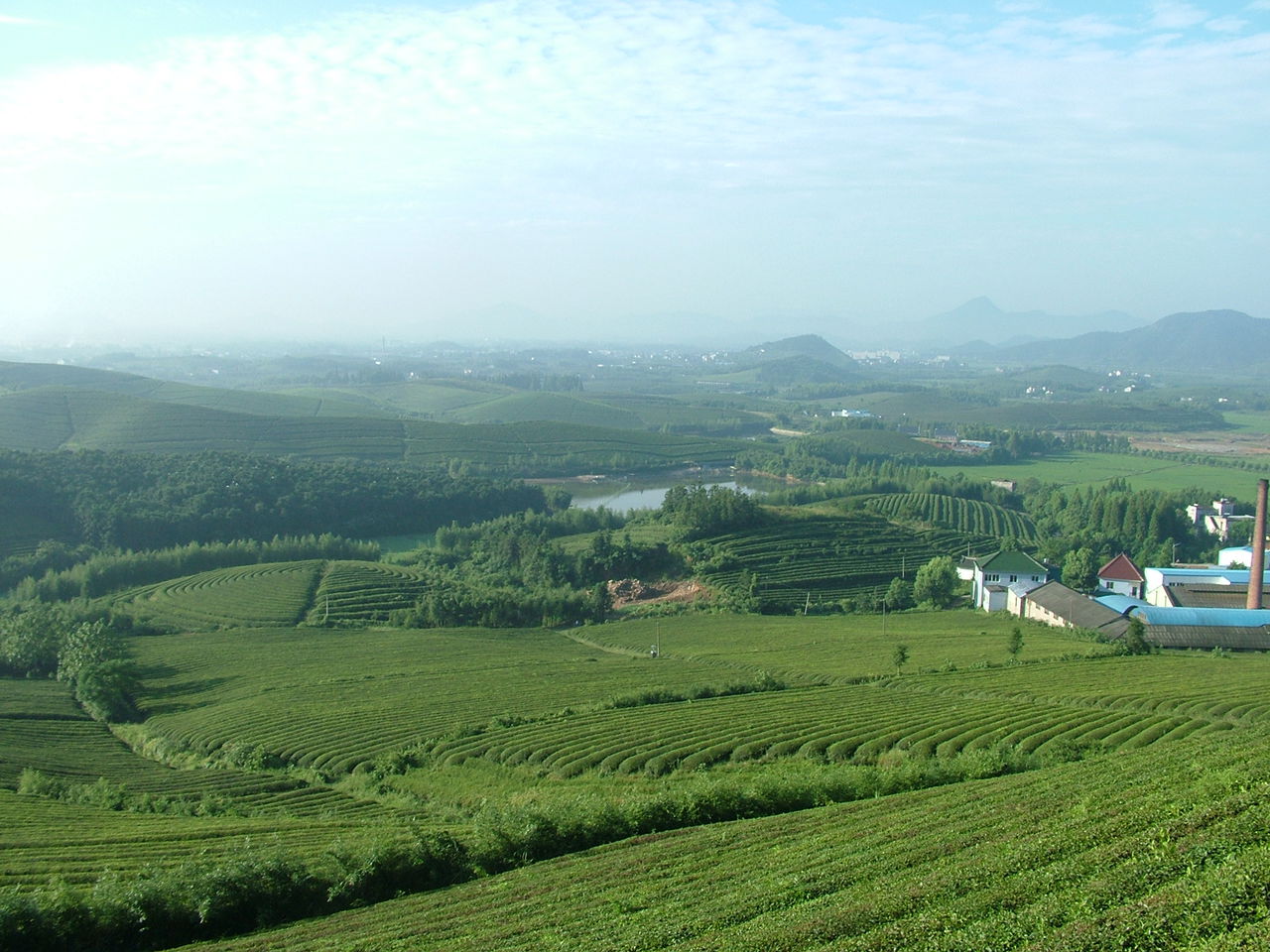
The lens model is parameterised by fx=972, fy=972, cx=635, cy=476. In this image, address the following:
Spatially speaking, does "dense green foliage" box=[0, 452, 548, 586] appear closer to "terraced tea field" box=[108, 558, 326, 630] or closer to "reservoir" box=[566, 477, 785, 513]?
"reservoir" box=[566, 477, 785, 513]

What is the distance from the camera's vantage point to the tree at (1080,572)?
49.4 meters

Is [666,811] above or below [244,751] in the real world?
above

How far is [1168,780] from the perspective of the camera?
14031mm

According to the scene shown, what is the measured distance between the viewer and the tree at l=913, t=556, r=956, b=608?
4956 centimetres

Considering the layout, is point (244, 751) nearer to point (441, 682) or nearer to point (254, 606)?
point (441, 682)

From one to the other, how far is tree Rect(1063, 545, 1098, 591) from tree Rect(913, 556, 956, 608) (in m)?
5.74

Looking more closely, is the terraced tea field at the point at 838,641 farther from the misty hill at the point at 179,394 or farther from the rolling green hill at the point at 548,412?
the misty hill at the point at 179,394

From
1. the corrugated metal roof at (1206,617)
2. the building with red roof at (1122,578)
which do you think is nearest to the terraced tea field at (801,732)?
the corrugated metal roof at (1206,617)

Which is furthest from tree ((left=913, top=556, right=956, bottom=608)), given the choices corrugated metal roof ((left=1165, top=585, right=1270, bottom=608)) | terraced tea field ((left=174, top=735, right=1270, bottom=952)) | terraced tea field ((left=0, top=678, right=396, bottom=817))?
terraced tea field ((left=0, top=678, right=396, bottom=817))

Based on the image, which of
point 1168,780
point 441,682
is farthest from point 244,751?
point 1168,780

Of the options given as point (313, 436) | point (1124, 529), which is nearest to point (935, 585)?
point (1124, 529)

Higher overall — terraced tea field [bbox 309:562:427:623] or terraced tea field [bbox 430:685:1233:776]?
terraced tea field [bbox 430:685:1233:776]

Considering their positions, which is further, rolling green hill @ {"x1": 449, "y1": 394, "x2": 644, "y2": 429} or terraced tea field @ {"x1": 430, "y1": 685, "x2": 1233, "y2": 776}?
rolling green hill @ {"x1": 449, "y1": 394, "x2": 644, "y2": 429}

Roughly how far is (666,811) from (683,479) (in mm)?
82000
